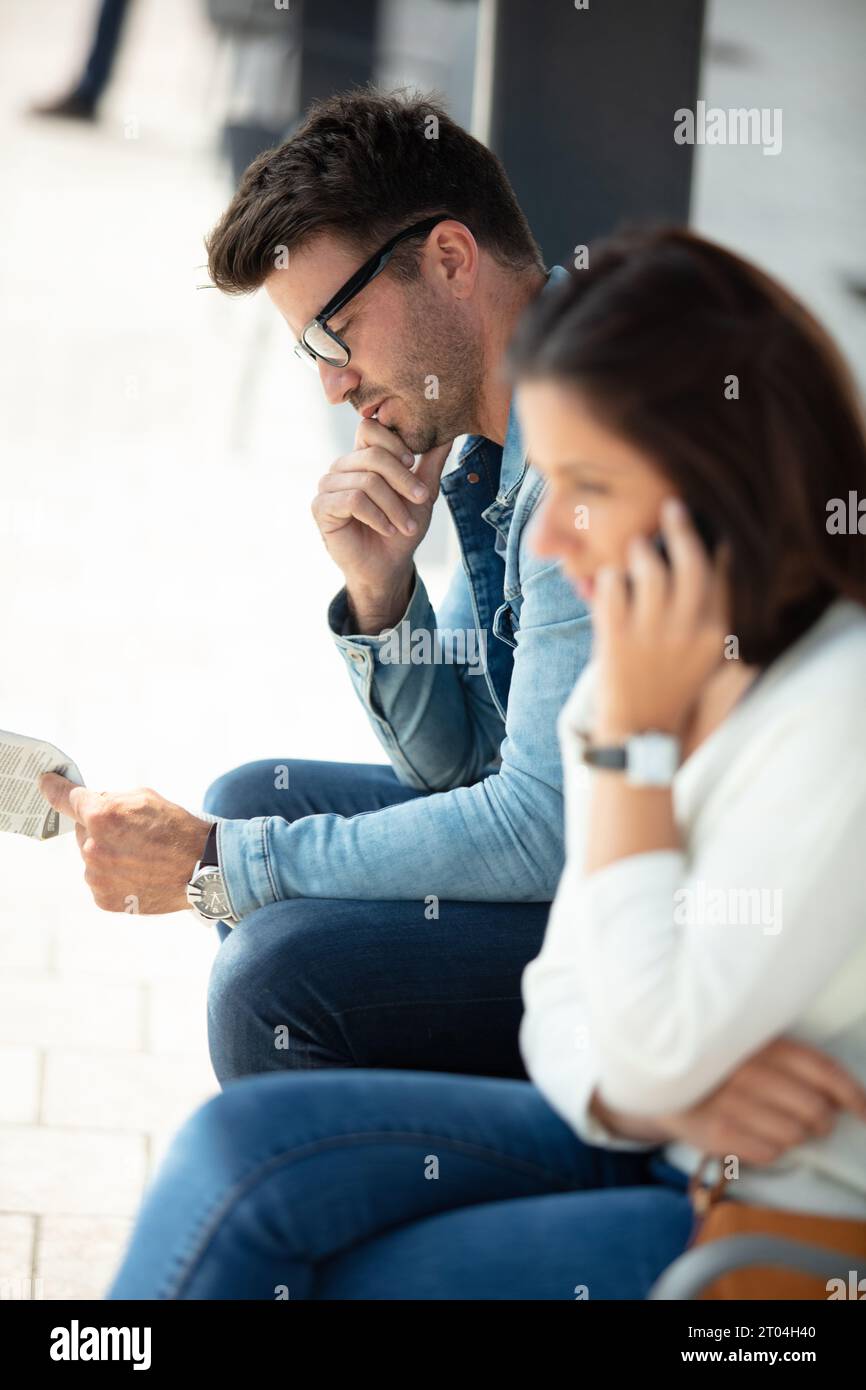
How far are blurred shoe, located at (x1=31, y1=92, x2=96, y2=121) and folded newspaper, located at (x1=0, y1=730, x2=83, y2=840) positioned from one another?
8261 mm

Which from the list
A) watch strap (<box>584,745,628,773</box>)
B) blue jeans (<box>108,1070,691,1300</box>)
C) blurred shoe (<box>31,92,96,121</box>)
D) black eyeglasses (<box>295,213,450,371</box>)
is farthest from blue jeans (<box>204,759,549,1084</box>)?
blurred shoe (<box>31,92,96,121</box>)

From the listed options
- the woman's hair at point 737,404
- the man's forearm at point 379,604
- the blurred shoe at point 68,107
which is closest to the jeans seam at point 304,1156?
the woman's hair at point 737,404

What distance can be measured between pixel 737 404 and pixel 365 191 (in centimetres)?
105

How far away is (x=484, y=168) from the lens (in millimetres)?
2125

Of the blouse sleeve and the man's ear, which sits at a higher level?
the man's ear

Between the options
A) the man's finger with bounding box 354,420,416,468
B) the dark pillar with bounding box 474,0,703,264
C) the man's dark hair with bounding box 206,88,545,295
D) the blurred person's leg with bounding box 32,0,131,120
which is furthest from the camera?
the blurred person's leg with bounding box 32,0,131,120

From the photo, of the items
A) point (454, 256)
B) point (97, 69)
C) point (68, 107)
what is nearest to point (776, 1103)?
point (454, 256)

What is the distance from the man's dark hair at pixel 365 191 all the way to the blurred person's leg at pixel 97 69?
24.2 feet

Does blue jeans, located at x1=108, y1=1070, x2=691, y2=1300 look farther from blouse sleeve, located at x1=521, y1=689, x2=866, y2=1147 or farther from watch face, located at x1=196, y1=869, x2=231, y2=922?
watch face, located at x1=196, y1=869, x2=231, y2=922

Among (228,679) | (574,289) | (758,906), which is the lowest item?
(758,906)

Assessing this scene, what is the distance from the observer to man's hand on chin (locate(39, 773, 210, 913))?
1819mm
